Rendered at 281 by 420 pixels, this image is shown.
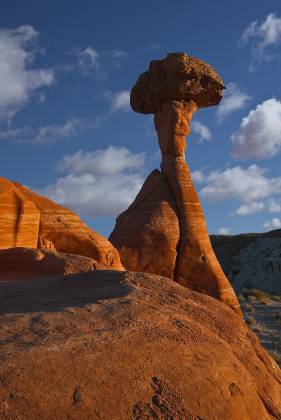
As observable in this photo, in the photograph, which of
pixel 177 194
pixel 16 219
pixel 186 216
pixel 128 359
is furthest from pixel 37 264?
pixel 177 194

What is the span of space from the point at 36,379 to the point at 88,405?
33cm

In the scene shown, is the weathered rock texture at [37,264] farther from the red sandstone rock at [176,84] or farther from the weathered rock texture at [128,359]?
the red sandstone rock at [176,84]

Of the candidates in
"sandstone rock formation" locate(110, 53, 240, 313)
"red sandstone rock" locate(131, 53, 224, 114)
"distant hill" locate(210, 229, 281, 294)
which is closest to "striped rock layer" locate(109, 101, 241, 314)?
"sandstone rock formation" locate(110, 53, 240, 313)

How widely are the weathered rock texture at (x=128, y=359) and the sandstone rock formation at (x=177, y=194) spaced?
1125 centimetres

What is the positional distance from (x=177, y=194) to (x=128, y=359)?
46.5ft

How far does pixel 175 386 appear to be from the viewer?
128 inches

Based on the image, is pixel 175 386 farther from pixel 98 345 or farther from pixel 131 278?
pixel 131 278

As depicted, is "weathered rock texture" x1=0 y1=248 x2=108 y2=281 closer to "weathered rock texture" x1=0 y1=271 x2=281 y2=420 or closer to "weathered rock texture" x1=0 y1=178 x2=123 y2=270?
"weathered rock texture" x1=0 y1=178 x2=123 y2=270

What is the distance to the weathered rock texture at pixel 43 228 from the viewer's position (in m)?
10.3

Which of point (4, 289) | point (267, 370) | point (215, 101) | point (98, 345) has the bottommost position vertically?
point (267, 370)

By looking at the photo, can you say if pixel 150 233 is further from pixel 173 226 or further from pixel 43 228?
pixel 43 228

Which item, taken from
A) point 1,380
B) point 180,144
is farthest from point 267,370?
point 180,144

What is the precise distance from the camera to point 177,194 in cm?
1727

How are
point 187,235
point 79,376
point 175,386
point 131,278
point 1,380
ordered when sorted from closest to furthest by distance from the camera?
point 1,380 < point 79,376 < point 175,386 < point 131,278 < point 187,235
